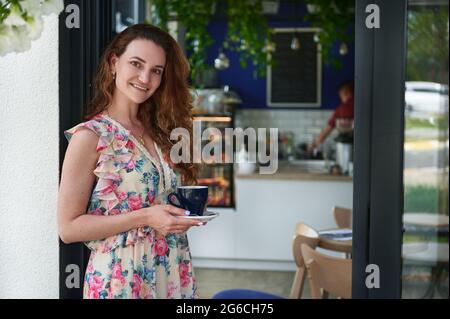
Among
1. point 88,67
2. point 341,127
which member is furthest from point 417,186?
point 88,67

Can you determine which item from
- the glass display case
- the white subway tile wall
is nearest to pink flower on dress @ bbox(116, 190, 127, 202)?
the glass display case

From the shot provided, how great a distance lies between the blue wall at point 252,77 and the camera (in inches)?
338

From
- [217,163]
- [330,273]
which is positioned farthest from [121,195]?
[217,163]

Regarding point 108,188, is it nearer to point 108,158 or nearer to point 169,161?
point 108,158

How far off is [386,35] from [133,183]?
811mm

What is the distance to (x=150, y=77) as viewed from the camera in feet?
5.71

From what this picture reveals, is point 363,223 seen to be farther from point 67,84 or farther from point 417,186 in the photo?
point 417,186

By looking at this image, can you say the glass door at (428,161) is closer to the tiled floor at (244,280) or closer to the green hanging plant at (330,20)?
the tiled floor at (244,280)

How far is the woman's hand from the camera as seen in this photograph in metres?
1.66

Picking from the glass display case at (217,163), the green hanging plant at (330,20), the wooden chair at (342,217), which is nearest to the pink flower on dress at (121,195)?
the wooden chair at (342,217)

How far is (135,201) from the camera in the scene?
175cm

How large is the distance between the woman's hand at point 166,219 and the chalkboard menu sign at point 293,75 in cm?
719

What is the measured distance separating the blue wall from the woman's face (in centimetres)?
686

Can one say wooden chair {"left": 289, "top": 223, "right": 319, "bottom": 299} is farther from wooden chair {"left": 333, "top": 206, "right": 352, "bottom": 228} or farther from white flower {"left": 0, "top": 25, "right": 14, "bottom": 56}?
white flower {"left": 0, "top": 25, "right": 14, "bottom": 56}
